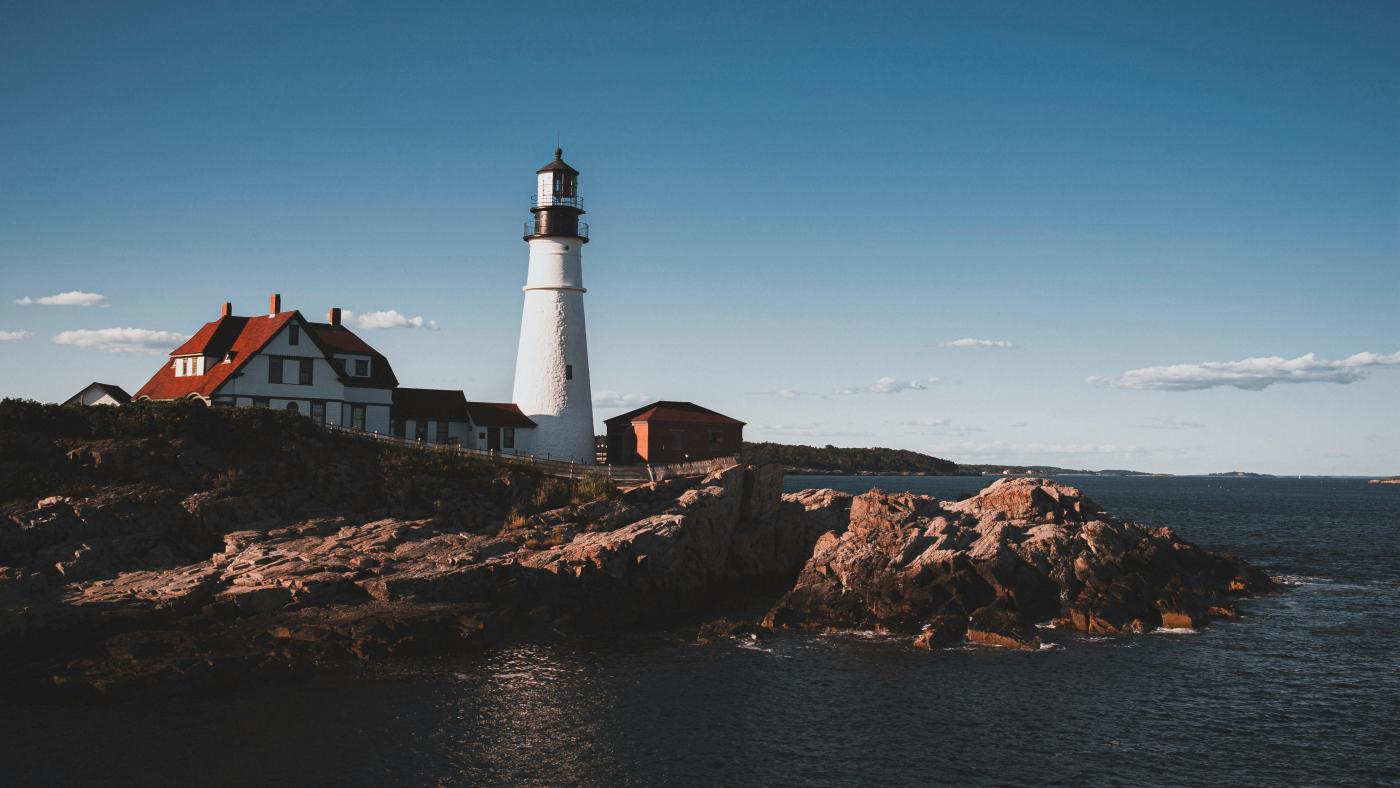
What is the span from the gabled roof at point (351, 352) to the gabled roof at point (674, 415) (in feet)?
41.6

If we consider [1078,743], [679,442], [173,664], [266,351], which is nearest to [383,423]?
[266,351]

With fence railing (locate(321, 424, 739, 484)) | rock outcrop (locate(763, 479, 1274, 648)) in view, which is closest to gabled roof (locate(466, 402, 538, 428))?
fence railing (locate(321, 424, 739, 484))

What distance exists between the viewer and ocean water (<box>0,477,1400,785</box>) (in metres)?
22.5

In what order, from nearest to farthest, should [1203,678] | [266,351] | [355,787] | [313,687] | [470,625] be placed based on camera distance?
[355,787] < [313,687] < [1203,678] < [470,625] < [266,351]

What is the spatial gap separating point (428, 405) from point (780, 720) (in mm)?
35409

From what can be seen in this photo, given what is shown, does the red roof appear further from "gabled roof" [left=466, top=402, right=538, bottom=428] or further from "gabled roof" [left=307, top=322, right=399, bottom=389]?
"gabled roof" [left=466, top=402, right=538, bottom=428]

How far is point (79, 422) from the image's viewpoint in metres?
44.8

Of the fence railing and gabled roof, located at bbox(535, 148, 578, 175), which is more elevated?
gabled roof, located at bbox(535, 148, 578, 175)

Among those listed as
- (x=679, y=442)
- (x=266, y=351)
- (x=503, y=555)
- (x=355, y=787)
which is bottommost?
(x=355, y=787)

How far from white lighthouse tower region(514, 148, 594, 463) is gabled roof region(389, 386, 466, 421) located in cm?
352

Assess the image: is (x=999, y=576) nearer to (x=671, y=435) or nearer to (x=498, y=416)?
(x=671, y=435)

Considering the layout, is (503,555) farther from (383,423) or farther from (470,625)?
(383,423)

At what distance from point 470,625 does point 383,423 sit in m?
23.4

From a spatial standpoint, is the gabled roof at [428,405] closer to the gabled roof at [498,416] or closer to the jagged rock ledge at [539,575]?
the gabled roof at [498,416]
